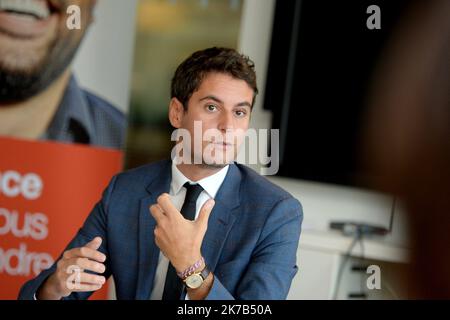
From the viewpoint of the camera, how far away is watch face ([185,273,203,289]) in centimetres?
87

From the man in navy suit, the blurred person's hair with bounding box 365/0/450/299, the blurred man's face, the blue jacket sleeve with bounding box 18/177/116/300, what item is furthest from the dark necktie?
the blurred man's face

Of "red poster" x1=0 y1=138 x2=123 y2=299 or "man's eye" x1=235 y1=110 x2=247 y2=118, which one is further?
"red poster" x1=0 y1=138 x2=123 y2=299

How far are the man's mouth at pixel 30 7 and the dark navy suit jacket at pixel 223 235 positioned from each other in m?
1.12

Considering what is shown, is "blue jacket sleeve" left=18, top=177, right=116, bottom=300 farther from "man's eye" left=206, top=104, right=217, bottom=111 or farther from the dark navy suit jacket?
"man's eye" left=206, top=104, right=217, bottom=111

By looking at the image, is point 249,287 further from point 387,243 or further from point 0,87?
point 0,87

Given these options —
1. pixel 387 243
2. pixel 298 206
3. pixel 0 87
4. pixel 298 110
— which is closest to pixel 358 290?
pixel 387 243

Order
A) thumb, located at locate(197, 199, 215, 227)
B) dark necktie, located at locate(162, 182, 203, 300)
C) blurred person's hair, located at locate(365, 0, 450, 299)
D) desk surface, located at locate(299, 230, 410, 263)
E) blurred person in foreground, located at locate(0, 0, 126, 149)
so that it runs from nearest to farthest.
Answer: blurred person's hair, located at locate(365, 0, 450, 299), thumb, located at locate(197, 199, 215, 227), dark necktie, located at locate(162, 182, 203, 300), desk surface, located at locate(299, 230, 410, 263), blurred person in foreground, located at locate(0, 0, 126, 149)

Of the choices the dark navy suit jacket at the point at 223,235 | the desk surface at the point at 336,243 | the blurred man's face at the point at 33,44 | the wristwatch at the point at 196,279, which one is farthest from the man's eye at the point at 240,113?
the blurred man's face at the point at 33,44

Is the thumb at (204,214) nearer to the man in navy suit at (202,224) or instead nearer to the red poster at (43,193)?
the man in navy suit at (202,224)

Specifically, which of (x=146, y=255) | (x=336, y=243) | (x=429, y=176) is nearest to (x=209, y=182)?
(x=146, y=255)

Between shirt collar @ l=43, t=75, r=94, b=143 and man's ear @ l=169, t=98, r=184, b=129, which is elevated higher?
man's ear @ l=169, t=98, r=184, b=129

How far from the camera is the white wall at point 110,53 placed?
2.13 m
